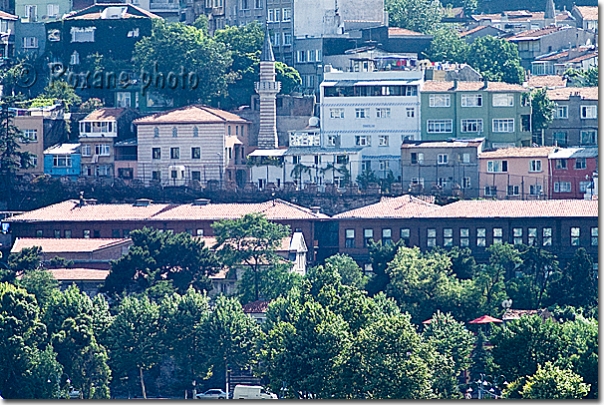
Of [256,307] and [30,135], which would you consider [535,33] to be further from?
[256,307]

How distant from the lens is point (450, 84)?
321ft

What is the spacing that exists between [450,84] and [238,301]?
64.4ft

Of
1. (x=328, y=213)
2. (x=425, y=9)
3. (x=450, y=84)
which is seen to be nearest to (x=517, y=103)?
(x=450, y=84)

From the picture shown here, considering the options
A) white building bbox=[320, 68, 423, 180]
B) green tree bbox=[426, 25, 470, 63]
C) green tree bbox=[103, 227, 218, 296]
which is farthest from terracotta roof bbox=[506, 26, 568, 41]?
green tree bbox=[103, 227, 218, 296]

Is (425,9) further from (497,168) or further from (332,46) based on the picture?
(497,168)

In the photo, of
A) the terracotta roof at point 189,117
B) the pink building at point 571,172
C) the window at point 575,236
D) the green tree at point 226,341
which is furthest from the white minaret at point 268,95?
the green tree at point 226,341

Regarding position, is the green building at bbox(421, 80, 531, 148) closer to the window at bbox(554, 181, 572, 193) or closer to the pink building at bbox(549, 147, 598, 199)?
the pink building at bbox(549, 147, 598, 199)

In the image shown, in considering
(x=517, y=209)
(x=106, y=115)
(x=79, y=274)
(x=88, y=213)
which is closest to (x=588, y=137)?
(x=517, y=209)

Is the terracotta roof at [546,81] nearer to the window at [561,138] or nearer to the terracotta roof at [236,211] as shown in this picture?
the window at [561,138]

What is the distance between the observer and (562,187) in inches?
3711

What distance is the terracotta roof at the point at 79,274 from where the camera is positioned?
87000mm

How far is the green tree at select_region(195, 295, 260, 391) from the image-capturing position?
76875 millimetres

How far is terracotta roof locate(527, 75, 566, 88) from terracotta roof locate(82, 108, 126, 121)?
16.8 metres

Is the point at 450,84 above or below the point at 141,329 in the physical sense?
above
